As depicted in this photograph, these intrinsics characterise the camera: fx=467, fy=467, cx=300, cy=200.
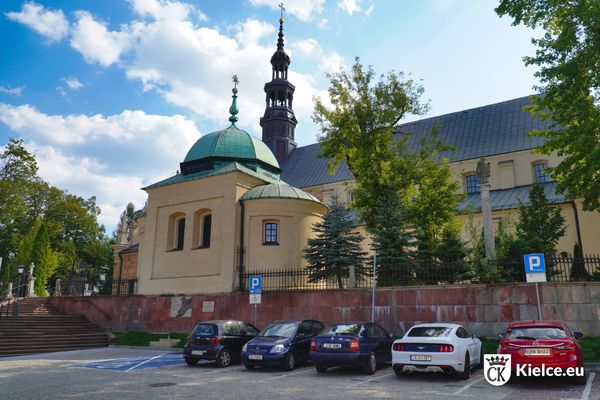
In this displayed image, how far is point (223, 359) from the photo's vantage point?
47.0ft

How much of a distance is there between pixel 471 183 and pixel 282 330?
23889 mm

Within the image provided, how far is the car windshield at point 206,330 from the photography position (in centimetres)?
1458

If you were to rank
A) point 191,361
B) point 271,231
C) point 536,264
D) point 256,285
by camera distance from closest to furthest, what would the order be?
point 536,264 < point 191,361 < point 256,285 < point 271,231

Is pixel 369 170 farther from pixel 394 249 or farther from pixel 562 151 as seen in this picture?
pixel 562 151

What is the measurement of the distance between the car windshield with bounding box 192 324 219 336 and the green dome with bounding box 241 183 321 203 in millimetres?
9680

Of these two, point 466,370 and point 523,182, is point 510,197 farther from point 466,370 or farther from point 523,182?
point 466,370

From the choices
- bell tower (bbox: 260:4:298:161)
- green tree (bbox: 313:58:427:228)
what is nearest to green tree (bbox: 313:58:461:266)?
green tree (bbox: 313:58:427:228)

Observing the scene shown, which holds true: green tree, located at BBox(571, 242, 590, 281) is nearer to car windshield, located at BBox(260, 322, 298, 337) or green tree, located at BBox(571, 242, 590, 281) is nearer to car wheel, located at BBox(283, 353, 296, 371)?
car windshield, located at BBox(260, 322, 298, 337)

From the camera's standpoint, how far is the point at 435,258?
20141 millimetres

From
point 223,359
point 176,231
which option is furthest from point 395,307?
point 176,231

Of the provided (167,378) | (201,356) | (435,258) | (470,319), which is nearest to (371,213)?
(435,258)

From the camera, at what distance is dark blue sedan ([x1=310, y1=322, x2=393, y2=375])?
39.0 feet

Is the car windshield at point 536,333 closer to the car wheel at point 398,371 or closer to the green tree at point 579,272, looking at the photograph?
the car wheel at point 398,371

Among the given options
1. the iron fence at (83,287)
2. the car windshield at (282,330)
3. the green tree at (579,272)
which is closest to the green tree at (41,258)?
the iron fence at (83,287)
